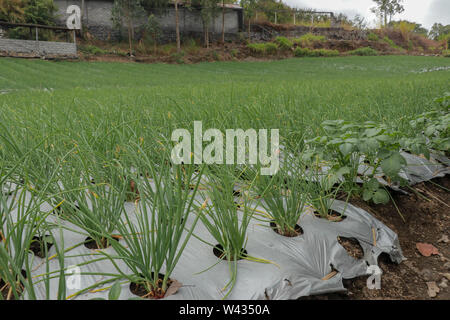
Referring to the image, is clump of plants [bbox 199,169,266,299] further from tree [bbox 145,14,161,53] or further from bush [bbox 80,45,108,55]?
tree [bbox 145,14,161,53]

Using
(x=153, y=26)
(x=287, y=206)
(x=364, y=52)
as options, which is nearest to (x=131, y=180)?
(x=287, y=206)

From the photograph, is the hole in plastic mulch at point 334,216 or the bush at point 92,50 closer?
the hole in plastic mulch at point 334,216

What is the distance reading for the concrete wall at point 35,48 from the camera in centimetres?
1317

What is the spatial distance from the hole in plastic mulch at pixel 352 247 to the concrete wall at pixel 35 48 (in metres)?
16.3

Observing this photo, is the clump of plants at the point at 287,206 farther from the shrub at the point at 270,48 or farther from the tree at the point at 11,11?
the shrub at the point at 270,48

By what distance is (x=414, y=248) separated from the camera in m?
1.31

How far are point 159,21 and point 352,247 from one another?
73.0 feet

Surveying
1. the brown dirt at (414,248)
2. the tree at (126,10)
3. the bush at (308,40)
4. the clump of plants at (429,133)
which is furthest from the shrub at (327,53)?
the brown dirt at (414,248)

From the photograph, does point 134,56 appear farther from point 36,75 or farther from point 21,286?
point 21,286

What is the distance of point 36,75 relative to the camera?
9336 millimetres

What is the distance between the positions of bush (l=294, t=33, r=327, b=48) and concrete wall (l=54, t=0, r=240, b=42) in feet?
16.6

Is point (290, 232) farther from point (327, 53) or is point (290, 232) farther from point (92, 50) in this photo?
point (327, 53)

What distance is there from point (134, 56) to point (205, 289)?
1780cm

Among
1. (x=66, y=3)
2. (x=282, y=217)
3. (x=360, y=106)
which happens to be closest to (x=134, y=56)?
(x=66, y=3)
